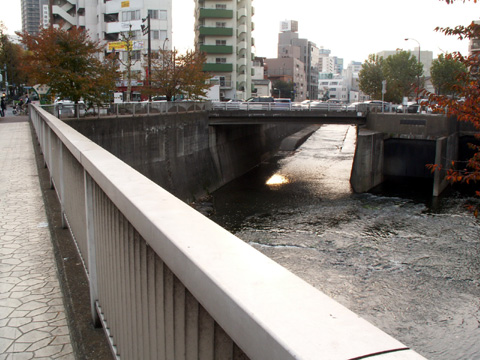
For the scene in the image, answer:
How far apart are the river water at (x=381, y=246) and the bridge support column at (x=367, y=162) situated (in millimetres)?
1141

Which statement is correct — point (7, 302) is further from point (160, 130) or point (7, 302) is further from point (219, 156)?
point (219, 156)

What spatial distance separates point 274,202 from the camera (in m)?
31.1

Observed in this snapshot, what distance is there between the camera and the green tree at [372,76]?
3118 inches

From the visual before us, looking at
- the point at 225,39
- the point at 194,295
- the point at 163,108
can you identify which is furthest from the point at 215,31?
the point at 194,295


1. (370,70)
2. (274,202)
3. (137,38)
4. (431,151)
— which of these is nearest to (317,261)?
(274,202)

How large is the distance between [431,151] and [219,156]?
17.2 m

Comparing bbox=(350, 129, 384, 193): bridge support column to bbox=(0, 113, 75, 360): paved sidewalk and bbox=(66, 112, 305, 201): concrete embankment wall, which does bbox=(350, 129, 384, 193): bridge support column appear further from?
bbox=(0, 113, 75, 360): paved sidewalk

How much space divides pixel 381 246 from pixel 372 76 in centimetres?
6323

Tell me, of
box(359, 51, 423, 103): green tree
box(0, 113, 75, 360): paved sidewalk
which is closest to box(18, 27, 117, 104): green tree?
box(0, 113, 75, 360): paved sidewalk

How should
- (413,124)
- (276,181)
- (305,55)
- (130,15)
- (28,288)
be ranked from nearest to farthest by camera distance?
1. (28,288)
2. (413,124)
3. (276,181)
4. (130,15)
5. (305,55)

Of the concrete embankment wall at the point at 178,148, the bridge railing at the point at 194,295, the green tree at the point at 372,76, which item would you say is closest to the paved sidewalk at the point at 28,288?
the bridge railing at the point at 194,295

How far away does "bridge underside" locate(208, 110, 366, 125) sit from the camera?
128 feet

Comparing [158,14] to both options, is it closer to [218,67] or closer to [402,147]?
[218,67]

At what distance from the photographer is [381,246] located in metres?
21.4
